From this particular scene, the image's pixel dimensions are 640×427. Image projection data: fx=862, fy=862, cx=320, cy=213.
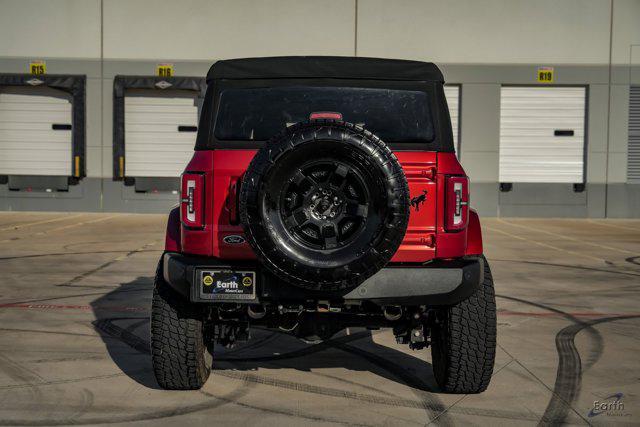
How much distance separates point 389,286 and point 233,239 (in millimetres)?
955

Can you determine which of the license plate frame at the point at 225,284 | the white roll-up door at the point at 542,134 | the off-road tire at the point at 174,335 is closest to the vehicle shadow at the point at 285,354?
the off-road tire at the point at 174,335

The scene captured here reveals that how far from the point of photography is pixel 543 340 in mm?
7199

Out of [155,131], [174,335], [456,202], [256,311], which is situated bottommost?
[174,335]

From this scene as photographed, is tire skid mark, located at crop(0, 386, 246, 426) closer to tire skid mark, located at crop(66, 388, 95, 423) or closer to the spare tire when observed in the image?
tire skid mark, located at crop(66, 388, 95, 423)

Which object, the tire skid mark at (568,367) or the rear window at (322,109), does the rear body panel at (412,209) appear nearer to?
the rear window at (322,109)

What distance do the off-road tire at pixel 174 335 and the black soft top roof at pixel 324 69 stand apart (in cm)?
139

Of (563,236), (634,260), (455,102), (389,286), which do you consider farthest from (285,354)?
(455,102)

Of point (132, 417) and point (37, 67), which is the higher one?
point (37, 67)

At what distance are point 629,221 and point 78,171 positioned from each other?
51.9 feet

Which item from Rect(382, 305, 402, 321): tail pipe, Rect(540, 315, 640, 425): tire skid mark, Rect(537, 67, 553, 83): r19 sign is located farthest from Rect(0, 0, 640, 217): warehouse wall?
Rect(382, 305, 402, 321): tail pipe

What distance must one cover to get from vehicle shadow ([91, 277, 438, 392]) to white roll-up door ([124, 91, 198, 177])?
57.5 feet

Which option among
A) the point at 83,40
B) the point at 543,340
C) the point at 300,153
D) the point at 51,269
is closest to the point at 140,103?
the point at 83,40

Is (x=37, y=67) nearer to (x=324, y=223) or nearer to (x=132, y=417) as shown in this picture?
(x=132, y=417)

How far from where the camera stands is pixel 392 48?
24641 mm
